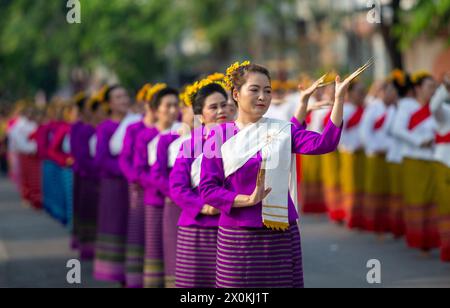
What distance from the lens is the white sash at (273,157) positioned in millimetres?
7293

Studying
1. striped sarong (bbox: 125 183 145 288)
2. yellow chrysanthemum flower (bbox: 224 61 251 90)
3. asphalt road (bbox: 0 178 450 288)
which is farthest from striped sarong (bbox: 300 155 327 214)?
yellow chrysanthemum flower (bbox: 224 61 251 90)

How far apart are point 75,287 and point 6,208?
1221 cm

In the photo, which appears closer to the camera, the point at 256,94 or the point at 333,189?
the point at 256,94

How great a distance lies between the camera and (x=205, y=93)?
8891 millimetres

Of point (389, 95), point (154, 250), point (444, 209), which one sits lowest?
point (154, 250)

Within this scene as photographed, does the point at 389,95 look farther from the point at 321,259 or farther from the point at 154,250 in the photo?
the point at 154,250

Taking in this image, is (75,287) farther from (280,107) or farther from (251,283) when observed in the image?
(280,107)

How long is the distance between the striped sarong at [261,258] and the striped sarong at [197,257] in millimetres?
1373

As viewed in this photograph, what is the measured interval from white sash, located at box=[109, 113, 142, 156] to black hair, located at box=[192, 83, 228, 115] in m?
3.72

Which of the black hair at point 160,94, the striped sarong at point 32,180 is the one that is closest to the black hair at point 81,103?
the black hair at point 160,94

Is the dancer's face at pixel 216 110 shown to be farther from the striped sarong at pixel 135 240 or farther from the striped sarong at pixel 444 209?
the striped sarong at pixel 444 209

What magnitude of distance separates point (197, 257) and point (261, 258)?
1.64m

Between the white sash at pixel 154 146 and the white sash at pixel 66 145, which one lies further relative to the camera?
the white sash at pixel 66 145

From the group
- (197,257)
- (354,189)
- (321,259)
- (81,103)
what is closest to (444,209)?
(321,259)
